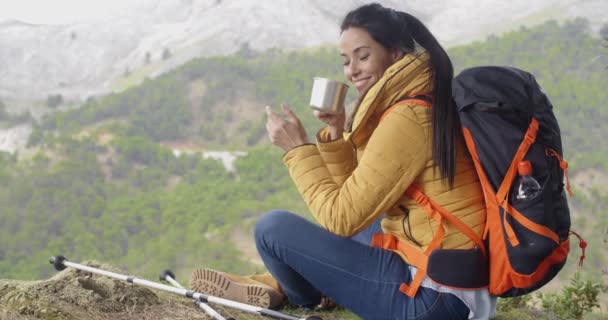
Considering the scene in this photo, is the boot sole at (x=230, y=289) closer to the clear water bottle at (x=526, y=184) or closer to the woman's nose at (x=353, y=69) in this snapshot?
the woman's nose at (x=353, y=69)

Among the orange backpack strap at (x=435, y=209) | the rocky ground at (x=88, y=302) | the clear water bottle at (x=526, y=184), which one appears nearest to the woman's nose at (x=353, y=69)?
the orange backpack strap at (x=435, y=209)

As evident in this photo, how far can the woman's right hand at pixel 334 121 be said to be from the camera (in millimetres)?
1911

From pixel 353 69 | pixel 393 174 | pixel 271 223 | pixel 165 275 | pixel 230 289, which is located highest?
pixel 353 69

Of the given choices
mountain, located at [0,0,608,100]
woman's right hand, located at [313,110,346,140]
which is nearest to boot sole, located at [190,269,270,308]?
woman's right hand, located at [313,110,346,140]

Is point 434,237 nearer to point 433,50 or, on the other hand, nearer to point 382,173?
point 382,173

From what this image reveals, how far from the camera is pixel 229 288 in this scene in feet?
7.03

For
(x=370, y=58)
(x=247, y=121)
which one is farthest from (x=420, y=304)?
(x=247, y=121)

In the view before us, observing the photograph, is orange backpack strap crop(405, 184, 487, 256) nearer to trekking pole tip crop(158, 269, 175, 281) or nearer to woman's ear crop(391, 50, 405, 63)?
woman's ear crop(391, 50, 405, 63)

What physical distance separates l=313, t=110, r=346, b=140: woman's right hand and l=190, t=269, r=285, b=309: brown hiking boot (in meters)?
0.58

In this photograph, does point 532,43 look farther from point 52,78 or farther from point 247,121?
point 52,78

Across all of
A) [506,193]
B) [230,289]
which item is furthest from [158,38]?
[506,193]

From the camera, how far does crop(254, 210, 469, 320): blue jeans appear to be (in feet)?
5.82

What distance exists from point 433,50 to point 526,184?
0.44 m

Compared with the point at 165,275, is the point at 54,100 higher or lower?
lower
